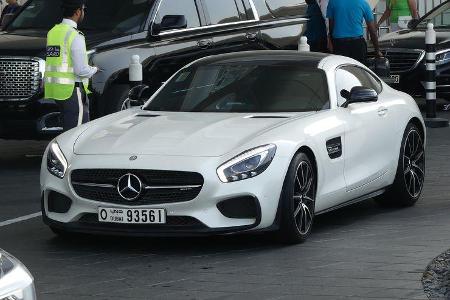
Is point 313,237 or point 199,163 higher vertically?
point 199,163

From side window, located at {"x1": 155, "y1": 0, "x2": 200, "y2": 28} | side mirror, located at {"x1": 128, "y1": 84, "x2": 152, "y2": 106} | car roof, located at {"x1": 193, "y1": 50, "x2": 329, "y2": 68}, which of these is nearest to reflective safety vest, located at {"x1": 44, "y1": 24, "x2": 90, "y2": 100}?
side mirror, located at {"x1": 128, "y1": 84, "x2": 152, "y2": 106}

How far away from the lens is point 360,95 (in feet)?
35.4

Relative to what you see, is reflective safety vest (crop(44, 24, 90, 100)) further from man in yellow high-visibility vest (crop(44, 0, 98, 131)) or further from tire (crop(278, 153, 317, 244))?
tire (crop(278, 153, 317, 244))

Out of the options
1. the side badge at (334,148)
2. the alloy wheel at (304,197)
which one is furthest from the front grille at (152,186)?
the side badge at (334,148)

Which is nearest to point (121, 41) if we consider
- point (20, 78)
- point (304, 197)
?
point (20, 78)

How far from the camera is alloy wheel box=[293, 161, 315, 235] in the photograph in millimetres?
9781

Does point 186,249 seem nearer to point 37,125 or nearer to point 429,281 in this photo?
point 429,281

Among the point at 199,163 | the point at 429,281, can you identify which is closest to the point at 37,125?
the point at 199,163

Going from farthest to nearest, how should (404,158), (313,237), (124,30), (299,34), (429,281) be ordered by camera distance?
1. (299,34)
2. (124,30)
3. (404,158)
4. (313,237)
5. (429,281)

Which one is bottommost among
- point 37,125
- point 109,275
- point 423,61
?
point 423,61

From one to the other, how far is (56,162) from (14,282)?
4.32m

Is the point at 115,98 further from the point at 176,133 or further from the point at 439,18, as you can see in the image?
the point at 439,18

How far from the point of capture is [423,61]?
20078 mm

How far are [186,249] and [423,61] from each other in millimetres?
10946
